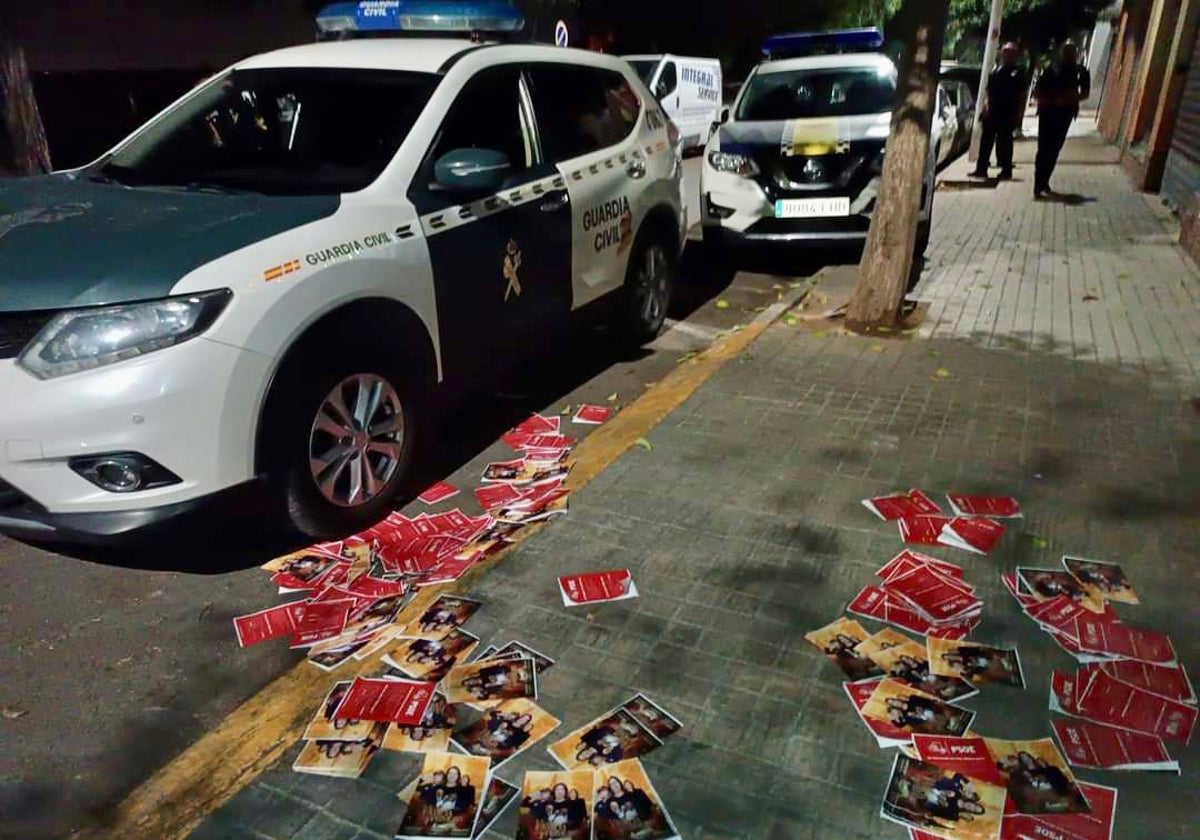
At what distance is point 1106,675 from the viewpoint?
8.57 feet

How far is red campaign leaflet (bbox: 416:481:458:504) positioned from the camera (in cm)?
401

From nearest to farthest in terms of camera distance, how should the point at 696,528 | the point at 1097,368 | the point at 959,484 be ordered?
the point at 696,528
the point at 959,484
the point at 1097,368

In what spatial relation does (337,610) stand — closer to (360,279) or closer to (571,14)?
(360,279)

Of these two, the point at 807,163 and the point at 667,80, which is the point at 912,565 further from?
the point at 667,80

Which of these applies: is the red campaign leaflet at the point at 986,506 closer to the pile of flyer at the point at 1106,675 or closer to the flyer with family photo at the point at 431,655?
the pile of flyer at the point at 1106,675

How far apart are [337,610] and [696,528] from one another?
1374 mm

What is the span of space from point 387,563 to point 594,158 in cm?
277

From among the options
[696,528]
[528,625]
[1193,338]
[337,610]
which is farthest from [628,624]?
[1193,338]

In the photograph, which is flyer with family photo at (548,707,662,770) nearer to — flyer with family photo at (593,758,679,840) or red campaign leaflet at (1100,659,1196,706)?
flyer with family photo at (593,758,679,840)

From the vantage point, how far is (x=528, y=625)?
113 inches

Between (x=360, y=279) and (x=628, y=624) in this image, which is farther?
(x=360, y=279)

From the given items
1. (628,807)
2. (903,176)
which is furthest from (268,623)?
(903,176)

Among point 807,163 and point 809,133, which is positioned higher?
point 809,133

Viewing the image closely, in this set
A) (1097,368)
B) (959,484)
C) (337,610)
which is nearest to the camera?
(337,610)
